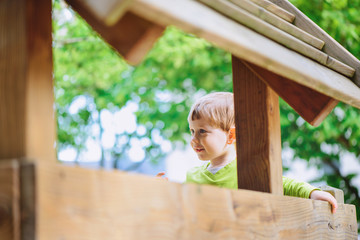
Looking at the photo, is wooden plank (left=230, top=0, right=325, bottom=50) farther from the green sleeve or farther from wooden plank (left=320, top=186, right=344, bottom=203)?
wooden plank (left=320, top=186, right=344, bottom=203)

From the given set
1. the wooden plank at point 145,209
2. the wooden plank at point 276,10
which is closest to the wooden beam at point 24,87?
the wooden plank at point 145,209

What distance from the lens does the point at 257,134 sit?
2207 mm

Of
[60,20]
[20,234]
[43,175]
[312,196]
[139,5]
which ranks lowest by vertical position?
[312,196]

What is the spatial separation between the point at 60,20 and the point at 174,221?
7988 mm

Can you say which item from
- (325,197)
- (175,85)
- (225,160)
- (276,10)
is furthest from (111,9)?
(175,85)

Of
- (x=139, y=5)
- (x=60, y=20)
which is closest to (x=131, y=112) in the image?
(x=60, y=20)

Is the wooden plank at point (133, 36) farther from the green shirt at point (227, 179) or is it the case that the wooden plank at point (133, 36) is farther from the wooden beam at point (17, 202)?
the green shirt at point (227, 179)

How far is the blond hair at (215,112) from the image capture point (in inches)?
127

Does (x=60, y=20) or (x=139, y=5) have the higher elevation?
(x=60, y=20)

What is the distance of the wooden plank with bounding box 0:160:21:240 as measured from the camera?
1.08 meters

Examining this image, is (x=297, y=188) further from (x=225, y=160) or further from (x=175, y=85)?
(x=175, y=85)

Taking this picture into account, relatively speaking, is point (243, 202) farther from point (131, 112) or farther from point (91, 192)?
point (131, 112)

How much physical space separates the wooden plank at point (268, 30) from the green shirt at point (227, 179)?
2.31ft

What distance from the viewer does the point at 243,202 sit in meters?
1.77
